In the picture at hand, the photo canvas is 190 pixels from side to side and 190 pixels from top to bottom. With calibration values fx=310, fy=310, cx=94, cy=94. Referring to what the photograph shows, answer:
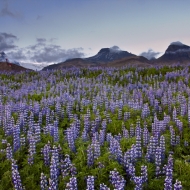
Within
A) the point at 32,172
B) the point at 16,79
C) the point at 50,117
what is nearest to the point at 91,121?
the point at 50,117

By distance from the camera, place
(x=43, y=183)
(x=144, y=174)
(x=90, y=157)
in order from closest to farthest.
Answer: (x=43, y=183) < (x=144, y=174) < (x=90, y=157)

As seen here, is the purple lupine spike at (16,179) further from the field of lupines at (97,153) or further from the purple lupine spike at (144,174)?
the purple lupine spike at (144,174)

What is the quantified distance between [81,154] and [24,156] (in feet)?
4.17

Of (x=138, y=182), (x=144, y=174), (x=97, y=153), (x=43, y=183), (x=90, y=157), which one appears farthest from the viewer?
(x=97, y=153)

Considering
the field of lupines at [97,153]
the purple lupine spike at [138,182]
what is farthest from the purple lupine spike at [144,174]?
the purple lupine spike at [138,182]

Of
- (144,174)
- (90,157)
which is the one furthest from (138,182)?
(90,157)

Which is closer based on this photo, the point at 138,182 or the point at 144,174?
the point at 138,182

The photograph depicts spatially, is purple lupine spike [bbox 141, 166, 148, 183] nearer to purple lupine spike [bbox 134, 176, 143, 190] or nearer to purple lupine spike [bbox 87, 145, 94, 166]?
purple lupine spike [bbox 134, 176, 143, 190]

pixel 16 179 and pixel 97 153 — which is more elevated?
pixel 97 153

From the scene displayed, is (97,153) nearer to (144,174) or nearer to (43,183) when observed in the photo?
(144,174)

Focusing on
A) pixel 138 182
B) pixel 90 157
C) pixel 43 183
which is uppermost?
pixel 90 157

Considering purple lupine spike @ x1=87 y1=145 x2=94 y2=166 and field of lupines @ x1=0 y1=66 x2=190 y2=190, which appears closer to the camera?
field of lupines @ x1=0 y1=66 x2=190 y2=190

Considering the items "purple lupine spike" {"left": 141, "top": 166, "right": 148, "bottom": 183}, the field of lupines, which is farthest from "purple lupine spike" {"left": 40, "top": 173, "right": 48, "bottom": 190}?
"purple lupine spike" {"left": 141, "top": 166, "right": 148, "bottom": 183}

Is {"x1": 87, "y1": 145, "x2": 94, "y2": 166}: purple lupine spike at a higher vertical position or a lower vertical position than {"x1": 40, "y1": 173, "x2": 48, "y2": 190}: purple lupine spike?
higher
